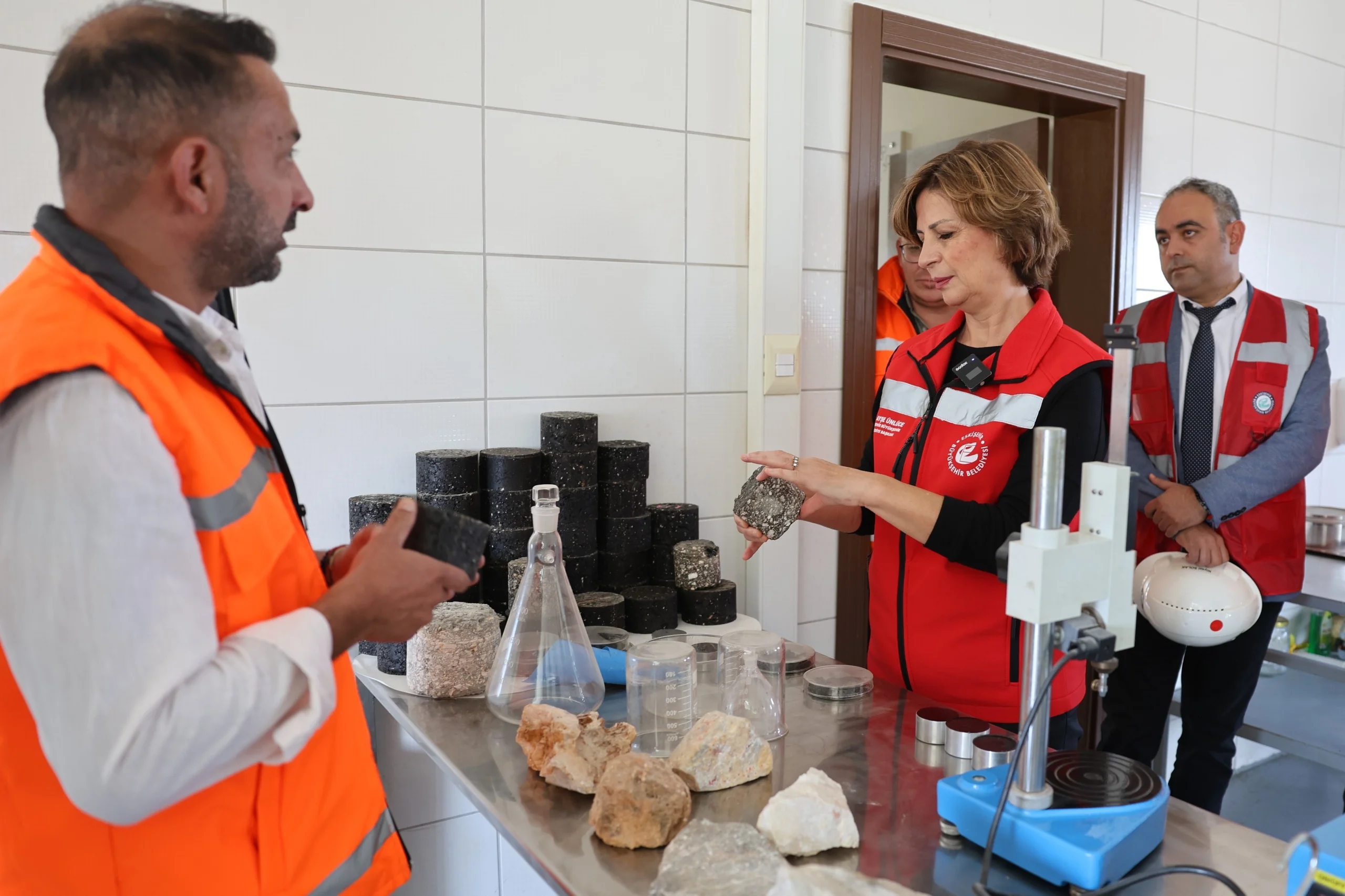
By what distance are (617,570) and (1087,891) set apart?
123cm

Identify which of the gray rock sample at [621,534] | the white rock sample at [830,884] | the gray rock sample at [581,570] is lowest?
the white rock sample at [830,884]

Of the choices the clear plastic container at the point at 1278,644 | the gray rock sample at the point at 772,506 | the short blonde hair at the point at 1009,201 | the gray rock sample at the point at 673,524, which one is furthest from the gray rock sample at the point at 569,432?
the clear plastic container at the point at 1278,644

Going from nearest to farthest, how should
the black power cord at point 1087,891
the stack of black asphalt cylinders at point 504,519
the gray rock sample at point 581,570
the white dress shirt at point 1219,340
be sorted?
the black power cord at point 1087,891 < the stack of black asphalt cylinders at point 504,519 < the gray rock sample at point 581,570 < the white dress shirt at point 1219,340

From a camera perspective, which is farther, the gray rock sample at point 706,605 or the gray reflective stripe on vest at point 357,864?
the gray rock sample at point 706,605

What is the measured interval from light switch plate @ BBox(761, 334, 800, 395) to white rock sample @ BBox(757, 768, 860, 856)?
1377 millimetres

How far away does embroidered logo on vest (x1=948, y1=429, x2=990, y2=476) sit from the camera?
154 centimetres

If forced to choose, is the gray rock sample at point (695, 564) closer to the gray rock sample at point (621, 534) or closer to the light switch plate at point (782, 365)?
the gray rock sample at point (621, 534)

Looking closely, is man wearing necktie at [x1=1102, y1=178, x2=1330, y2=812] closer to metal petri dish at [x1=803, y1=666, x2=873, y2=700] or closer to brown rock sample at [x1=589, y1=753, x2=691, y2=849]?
metal petri dish at [x1=803, y1=666, x2=873, y2=700]

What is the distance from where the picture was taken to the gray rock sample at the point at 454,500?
5.97ft

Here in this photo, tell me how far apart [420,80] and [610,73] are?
1.41 feet

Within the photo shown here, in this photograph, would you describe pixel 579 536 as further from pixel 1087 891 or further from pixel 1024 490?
pixel 1087 891

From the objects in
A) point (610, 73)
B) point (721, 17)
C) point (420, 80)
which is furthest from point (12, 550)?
point (721, 17)

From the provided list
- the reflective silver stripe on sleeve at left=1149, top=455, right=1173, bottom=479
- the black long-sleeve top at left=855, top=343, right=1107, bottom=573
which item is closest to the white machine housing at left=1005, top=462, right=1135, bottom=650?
the black long-sleeve top at left=855, top=343, right=1107, bottom=573

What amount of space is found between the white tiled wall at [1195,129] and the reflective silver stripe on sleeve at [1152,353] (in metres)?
0.62
